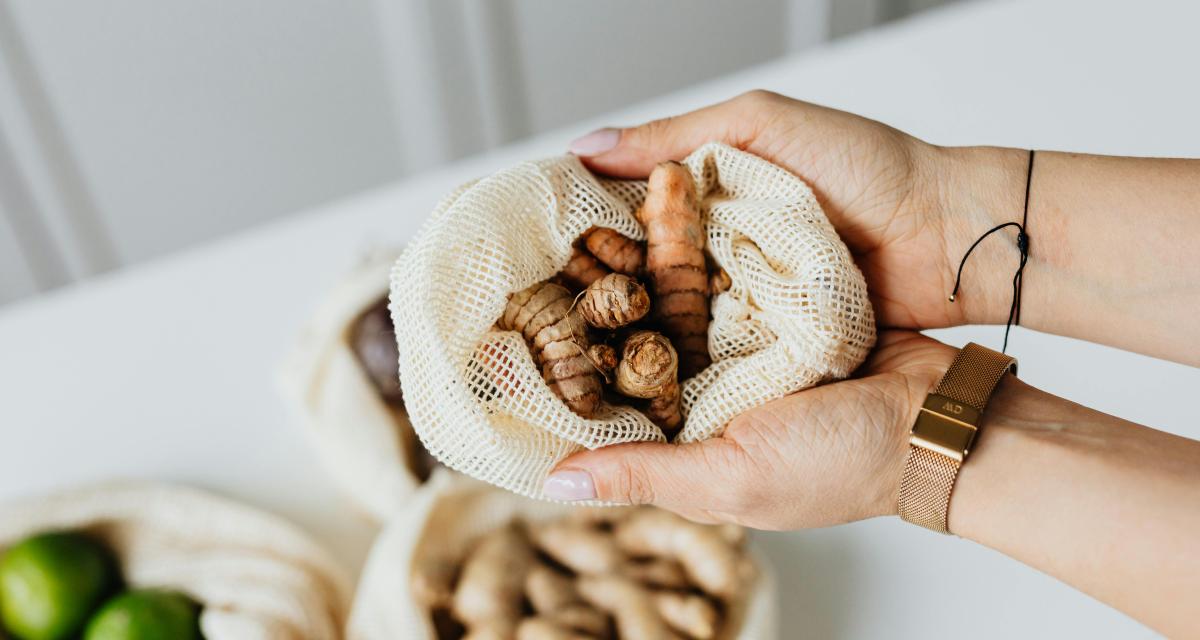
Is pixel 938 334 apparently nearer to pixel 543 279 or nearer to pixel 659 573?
pixel 659 573

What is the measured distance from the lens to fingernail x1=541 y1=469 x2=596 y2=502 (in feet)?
2.10

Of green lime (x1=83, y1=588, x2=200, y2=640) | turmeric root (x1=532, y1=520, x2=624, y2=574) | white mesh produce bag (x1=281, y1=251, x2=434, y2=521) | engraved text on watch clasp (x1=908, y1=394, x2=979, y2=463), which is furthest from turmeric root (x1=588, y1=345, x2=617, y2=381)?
green lime (x1=83, y1=588, x2=200, y2=640)

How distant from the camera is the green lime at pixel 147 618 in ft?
2.72

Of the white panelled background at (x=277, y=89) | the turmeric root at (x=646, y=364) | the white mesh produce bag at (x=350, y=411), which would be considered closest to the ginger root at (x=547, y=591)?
the white mesh produce bag at (x=350, y=411)

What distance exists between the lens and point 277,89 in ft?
5.84

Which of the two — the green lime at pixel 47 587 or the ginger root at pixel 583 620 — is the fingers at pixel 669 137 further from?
the green lime at pixel 47 587

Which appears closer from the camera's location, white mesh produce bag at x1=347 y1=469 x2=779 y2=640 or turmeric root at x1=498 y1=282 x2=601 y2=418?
turmeric root at x1=498 y1=282 x2=601 y2=418

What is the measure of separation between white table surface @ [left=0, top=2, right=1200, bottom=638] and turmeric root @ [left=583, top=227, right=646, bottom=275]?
44 centimetres

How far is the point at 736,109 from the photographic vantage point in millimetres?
742

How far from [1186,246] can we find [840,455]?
36 centimetres

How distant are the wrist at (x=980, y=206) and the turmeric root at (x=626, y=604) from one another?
0.43 m

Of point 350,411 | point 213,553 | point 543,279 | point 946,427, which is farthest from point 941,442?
point 213,553

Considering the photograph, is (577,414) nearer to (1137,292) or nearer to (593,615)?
(593,615)

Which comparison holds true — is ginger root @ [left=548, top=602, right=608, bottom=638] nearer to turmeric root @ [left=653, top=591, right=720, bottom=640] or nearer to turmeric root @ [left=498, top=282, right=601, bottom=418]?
turmeric root @ [left=653, top=591, right=720, bottom=640]
